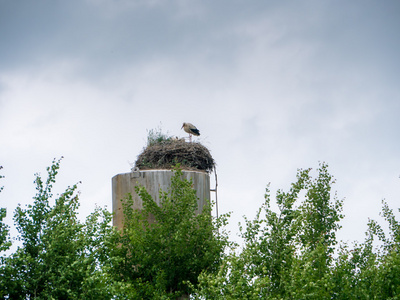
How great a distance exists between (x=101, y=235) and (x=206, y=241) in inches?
127

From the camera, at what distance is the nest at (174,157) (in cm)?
1850

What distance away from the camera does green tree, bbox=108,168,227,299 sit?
48.7ft

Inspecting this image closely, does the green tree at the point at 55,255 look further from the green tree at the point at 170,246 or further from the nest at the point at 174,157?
the nest at the point at 174,157

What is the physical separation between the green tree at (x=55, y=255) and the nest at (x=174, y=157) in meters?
5.11

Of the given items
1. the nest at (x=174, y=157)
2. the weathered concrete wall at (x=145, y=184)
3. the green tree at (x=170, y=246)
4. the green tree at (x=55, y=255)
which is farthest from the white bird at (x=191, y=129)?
the green tree at (x=55, y=255)

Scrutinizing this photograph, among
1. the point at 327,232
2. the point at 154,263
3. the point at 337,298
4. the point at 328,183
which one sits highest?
the point at 328,183

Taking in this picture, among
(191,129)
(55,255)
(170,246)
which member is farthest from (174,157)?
(55,255)

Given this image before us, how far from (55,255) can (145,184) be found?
552 cm

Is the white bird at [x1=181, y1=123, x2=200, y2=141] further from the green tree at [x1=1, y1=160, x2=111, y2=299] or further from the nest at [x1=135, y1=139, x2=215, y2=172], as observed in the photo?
the green tree at [x1=1, y1=160, x2=111, y2=299]

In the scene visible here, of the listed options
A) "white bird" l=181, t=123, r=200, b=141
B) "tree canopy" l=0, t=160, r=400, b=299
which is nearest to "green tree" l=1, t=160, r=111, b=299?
"tree canopy" l=0, t=160, r=400, b=299

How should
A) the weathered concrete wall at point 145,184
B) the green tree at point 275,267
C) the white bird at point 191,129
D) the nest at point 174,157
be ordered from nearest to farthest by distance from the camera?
the green tree at point 275,267
the weathered concrete wall at point 145,184
the nest at point 174,157
the white bird at point 191,129

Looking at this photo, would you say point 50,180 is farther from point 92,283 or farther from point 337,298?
point 337,298

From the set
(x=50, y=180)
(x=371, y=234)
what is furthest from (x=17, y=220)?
(x=371, y=234)

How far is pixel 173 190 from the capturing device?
1598cm
